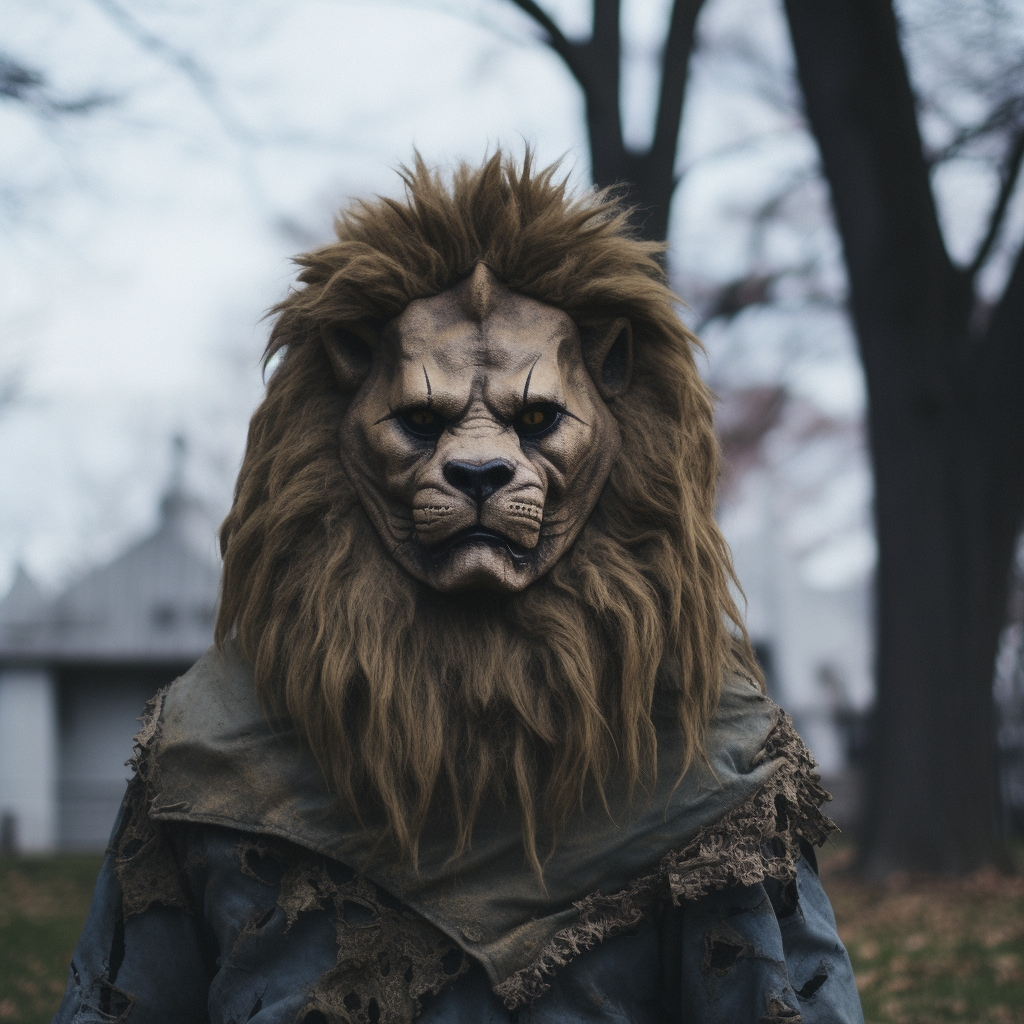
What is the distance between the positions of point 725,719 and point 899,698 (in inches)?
235

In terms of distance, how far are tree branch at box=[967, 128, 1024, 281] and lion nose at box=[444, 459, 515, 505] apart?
7.09 metres

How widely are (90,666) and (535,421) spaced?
52.2 ft

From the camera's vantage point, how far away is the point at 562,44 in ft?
17.2

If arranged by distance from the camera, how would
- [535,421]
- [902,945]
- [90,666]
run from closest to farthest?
1. [535,421]
2. [902,945]
3. [90,666]

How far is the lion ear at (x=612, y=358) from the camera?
193 centimetres

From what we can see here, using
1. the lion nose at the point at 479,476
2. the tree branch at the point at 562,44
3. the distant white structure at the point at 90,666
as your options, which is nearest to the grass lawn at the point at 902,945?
the lion nose at the point at 479,476

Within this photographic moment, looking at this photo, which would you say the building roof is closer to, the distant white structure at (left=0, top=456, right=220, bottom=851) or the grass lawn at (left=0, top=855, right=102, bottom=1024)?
the distant white structure at (left=0, top=456, right=220, bottom=851)

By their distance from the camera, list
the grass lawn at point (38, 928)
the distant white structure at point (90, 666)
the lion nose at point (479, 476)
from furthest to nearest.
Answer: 1. the distant white structure at point (90, 666)
2. the grass lawn at point (38, 928)
3. the lion nose at point (479, 476)

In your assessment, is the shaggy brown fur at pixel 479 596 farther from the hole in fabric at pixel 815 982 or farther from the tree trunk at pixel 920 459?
the tree trunk at pixel 920 459

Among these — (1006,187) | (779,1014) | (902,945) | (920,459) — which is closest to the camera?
(779,1014)

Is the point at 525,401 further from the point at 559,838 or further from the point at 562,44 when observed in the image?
the point at 562,44

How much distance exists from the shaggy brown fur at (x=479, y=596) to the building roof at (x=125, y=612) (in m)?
14.3

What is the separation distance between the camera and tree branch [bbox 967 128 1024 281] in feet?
25.6

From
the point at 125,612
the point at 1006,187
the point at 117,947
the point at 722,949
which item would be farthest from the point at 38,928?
the point at 125,612
